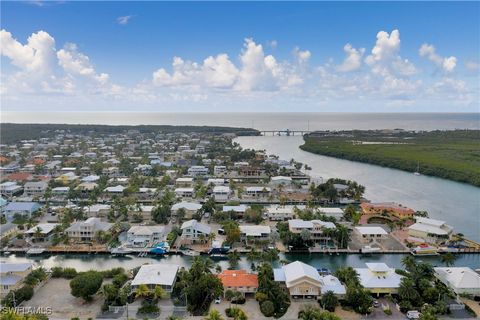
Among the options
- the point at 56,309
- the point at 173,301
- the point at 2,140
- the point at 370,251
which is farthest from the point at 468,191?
the point at 2,140

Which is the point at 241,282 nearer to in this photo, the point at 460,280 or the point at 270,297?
the point at 270,297

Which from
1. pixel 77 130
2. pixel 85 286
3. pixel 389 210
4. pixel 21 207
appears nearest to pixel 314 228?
pixel 389 210

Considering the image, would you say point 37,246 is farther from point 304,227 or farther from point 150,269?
point 304,227

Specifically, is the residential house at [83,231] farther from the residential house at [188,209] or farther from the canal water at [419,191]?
the canal water at [419,191]

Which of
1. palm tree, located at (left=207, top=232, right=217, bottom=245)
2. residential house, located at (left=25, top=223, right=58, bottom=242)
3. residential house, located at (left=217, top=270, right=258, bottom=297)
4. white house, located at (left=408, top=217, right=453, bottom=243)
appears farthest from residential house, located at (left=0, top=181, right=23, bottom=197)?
white house, located at (left=408, top=217, right=453, bottom=243)

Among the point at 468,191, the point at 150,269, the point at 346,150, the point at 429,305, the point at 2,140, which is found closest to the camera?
the point at 429,305

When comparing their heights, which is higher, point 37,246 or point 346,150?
point 346,150
